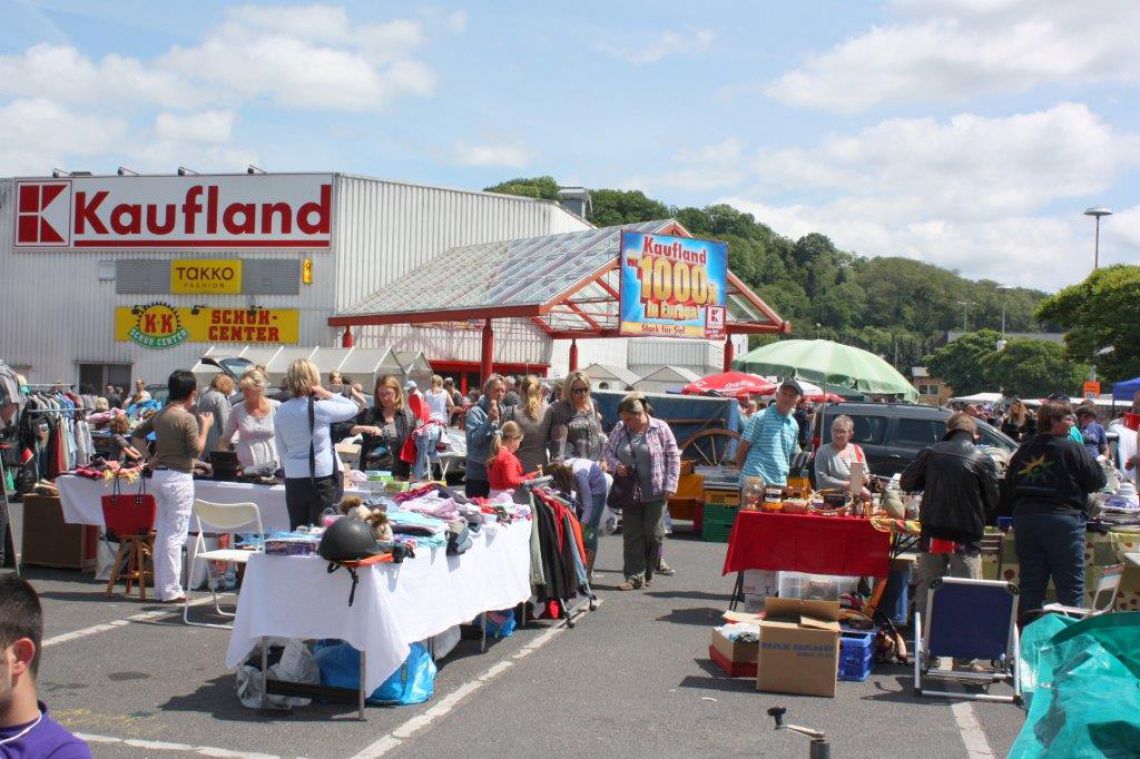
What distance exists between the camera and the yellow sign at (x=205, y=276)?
34094mm

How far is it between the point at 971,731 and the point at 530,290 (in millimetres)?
21120

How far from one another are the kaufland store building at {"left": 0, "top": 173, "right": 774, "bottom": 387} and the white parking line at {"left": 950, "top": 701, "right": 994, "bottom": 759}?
26380 mm

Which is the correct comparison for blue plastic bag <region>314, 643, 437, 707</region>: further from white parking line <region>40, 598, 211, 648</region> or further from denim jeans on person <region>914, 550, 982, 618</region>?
denim jeans on person <region>914, 550, 982, 618</region>

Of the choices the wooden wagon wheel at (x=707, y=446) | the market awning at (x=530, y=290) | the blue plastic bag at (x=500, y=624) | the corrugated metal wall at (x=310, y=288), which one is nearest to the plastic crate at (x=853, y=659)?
the blue plastic bag at (x=500, y=624)

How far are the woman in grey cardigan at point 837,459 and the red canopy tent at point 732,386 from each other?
12.0m

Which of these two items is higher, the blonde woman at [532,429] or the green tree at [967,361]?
the green tree at [967,361]

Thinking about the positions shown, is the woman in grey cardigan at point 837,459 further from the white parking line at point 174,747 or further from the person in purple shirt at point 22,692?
the person in purple shirt at point 22,692

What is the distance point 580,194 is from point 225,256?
16999 millimetres

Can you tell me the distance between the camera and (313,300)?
3391 centimetres

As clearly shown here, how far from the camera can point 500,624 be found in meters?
8.55

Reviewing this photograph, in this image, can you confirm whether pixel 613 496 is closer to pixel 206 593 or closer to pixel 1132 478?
pixel 206 593

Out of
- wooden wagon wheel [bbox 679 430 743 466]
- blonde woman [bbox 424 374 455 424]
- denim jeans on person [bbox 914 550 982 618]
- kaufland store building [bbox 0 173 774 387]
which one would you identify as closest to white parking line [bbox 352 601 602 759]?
denim jeans on person [bbox 914 550 982 618]

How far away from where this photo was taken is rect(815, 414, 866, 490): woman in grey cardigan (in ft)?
34.8

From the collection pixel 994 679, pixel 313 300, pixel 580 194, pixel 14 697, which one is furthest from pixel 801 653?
pixel 580 194
